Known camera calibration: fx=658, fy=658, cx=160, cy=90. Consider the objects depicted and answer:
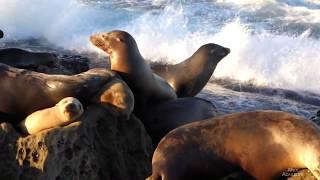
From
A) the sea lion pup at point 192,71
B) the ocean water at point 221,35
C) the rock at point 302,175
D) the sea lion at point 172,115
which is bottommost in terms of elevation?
the ocean water at point 221,35

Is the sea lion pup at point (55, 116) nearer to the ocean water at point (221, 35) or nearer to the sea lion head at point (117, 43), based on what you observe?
the sea lion head at point (117, 43)

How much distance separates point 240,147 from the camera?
4652 millimetres

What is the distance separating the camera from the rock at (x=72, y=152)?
518 cm

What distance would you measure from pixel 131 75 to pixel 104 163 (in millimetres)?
1459

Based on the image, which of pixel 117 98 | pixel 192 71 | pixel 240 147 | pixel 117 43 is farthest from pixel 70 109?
pixel 192 71

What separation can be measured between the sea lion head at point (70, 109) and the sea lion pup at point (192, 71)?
11.7ft

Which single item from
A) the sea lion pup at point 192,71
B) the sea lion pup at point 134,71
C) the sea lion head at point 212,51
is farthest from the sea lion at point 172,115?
the sea lion head at point 212,51

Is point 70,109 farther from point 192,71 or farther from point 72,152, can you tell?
point 192,71

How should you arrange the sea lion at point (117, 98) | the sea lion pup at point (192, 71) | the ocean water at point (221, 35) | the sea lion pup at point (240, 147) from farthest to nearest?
the ocean water at point (221, 35)
the sea lion pup at point (192, 71)
the sea lion at point (117, 98)
the sea lion pup at point (240, 147)

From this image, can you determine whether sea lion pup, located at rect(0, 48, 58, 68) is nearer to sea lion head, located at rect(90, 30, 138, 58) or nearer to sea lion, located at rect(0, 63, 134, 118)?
sea lion head, located at rect(90, 30, 138, 58)

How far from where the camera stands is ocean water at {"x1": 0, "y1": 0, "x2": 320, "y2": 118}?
11.7 metres

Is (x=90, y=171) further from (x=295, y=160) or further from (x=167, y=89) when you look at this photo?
(x=167, y=89)

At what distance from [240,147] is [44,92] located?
193 cm

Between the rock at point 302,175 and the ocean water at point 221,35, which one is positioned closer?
the rock at point 302,175
